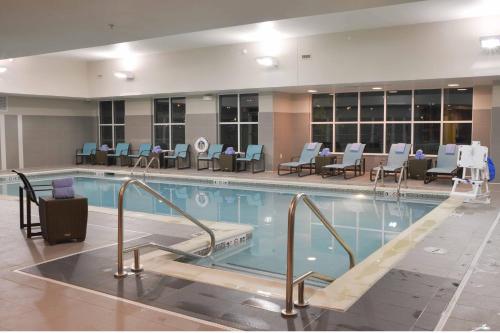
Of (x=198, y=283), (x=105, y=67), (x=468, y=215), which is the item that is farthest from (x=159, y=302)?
(x=105, y=67)

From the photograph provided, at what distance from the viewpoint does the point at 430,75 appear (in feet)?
35.1

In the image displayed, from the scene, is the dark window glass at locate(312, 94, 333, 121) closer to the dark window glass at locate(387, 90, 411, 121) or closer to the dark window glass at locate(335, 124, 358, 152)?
the dark window glass at locate(335, 124, 358, 152)

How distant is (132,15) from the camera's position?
5207 millimetres

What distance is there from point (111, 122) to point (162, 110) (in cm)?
257

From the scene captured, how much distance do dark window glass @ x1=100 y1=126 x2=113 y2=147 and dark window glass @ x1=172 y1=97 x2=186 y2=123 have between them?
3.12 metres

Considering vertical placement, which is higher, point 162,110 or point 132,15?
point 132,15

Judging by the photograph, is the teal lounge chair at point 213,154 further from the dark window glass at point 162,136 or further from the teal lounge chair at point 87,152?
the teal lounge chair at point 87,152

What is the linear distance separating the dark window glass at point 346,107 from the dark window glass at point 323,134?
0.42 meters

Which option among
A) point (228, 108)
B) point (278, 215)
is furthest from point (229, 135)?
point (278, 215)

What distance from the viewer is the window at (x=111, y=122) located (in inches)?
699

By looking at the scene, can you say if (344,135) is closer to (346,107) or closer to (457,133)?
(346,107)

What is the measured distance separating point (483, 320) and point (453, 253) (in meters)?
1.98

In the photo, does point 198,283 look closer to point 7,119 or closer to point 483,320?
point 483,320

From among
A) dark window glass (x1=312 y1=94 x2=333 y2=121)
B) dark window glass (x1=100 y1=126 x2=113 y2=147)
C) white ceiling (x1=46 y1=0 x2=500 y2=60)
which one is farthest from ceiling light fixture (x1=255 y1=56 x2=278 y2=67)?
dark window glass (x1=100 y1=126 x2=113 y2=147)
